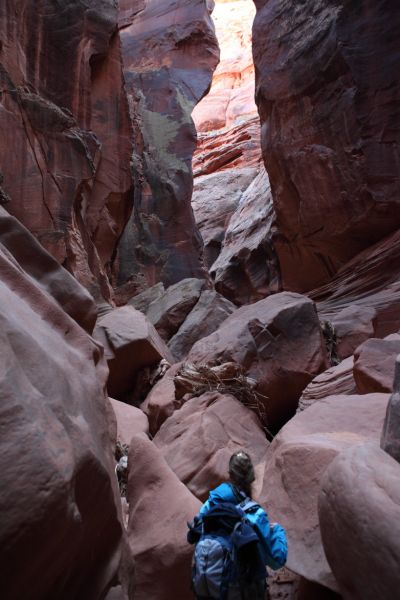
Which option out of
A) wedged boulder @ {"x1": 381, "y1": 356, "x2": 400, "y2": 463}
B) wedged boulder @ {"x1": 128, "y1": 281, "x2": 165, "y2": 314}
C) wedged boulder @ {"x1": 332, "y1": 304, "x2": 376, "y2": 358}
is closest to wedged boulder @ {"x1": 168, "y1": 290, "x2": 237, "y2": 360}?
wedged boulder @ {"x1": 128, "y1": 281, "x2": 165, "y2": 314}

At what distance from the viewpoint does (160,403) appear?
7863 millimetres

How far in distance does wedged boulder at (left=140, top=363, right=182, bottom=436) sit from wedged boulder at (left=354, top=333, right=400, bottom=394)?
2.77 m

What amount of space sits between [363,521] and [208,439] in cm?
322

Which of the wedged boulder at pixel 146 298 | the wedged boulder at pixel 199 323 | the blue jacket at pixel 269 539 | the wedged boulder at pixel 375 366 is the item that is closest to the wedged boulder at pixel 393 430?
the blue jacket at pixel 269 539

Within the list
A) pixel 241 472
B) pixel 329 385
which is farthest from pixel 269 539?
pixel 329 385

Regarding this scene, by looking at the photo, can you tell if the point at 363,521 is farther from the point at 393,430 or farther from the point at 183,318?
the point at 183,318

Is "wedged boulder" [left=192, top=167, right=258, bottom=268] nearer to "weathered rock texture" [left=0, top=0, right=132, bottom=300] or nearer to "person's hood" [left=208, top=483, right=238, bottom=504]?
"weathered rock texture" [left=0, top=0, right=132, bottom=300]

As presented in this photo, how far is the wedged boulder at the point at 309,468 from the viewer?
3428 millimetres

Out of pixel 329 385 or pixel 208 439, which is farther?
pixel 329 385

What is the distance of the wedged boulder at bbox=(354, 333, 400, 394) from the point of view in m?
5.40

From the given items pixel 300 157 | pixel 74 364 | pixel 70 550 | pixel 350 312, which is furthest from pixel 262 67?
pixel 70 550

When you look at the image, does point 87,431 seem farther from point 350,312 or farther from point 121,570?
point 350,312

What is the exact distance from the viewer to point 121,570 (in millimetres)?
2939

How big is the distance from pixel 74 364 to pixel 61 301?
94 cm
